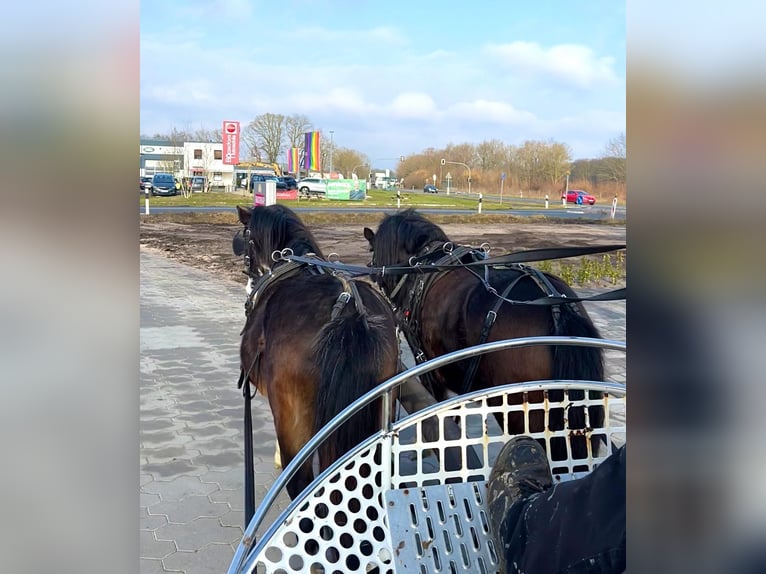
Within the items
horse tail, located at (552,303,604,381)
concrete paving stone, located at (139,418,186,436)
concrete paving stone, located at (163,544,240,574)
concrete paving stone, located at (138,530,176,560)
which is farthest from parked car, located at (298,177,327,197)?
horse tail, located at (552,303,604,381)

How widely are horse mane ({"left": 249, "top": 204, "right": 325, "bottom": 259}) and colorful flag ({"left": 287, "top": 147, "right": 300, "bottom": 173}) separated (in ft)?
132

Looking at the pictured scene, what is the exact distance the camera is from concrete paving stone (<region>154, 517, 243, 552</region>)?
3.34 m

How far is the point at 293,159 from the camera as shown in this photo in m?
44.3

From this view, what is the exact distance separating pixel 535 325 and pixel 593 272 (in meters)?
9.04

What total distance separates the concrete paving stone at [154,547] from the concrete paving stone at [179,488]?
439mm

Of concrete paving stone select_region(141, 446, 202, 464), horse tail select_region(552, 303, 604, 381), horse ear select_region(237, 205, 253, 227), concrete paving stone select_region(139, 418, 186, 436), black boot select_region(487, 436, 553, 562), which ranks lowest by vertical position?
concrete paving stone select_region(141, 446, 202, 464)

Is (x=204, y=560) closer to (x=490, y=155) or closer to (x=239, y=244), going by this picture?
(x=239, y=244)

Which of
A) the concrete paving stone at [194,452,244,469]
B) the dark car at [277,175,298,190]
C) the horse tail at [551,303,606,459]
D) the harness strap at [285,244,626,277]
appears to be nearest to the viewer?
the harness strap at [285,244,626,277]

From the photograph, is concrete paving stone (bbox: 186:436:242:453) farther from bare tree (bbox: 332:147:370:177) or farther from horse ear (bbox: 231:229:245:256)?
bare tree (bbox: 332:147:370:177)

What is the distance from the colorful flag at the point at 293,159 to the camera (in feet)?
142

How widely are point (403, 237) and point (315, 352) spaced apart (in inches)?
77.5

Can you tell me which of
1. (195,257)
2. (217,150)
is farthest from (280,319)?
(217,150)
